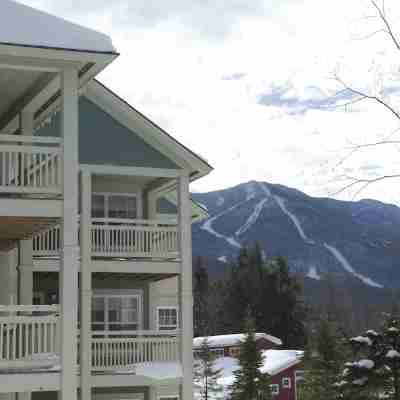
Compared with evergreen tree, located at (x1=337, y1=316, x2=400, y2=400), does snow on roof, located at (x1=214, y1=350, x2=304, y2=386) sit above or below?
below

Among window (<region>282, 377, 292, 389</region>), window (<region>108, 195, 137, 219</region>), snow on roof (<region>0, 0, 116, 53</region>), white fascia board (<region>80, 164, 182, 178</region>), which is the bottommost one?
window (<region>282, 377, 292, 389</region>)

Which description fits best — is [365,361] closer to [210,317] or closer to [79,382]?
[79,382]

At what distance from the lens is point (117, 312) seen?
1008 inches

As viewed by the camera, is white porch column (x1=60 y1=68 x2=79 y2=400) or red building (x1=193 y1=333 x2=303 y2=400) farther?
red building (x1=193 y1=333 x2=303 y2=400)

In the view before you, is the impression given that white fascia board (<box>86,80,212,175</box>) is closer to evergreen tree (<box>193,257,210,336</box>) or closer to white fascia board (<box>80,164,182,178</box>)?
white fascia board (<box>80,164,182,178</box>)

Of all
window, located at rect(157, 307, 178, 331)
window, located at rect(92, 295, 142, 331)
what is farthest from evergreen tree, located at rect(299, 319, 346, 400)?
window, located at rect(92, 295, 142, 331)

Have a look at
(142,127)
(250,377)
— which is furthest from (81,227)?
(250,377)

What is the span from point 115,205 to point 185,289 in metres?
4.45

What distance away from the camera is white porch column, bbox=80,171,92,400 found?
2161 cm

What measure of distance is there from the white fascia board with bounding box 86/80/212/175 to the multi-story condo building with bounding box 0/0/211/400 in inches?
1.2

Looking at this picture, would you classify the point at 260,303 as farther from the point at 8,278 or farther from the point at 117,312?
the point at 8,278

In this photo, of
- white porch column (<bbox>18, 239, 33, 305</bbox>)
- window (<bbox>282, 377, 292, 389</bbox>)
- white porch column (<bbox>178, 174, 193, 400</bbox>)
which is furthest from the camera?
window (<bbox>282, 377, 292, 389</bbox>)

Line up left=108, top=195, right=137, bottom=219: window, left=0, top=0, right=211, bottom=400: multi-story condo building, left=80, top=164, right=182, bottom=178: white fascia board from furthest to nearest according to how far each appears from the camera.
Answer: left=108, top=195, right=137, bottom=219: window < left=80, top=164, right=182, bottom=178: white fascia board < left=0, top=0, right=211, bottom=400: multi-story condo building

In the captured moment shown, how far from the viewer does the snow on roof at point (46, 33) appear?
14523mm
